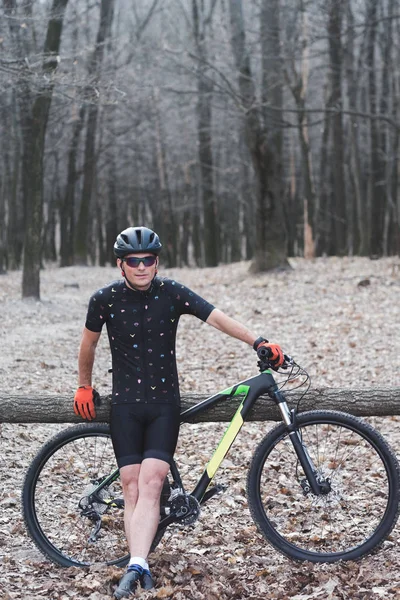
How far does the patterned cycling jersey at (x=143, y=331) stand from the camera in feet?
14.3

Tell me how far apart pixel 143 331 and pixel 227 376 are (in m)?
6.08

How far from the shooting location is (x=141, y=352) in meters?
4.37

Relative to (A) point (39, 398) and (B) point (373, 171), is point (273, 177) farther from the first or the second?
(A) point (39, 398)

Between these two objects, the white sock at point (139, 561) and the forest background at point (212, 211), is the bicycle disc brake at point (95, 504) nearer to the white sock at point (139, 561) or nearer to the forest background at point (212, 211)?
the forest background at point (212, 211)

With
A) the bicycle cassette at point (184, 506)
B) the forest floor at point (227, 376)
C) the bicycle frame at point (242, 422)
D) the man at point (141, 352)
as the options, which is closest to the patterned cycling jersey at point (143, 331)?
the man at point (141, 352)

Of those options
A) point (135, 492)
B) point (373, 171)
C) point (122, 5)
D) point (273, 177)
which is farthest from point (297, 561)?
point (122, 5)

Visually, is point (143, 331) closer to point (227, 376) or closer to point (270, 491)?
point (270, 491)

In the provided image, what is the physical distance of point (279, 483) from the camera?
15.6 ft

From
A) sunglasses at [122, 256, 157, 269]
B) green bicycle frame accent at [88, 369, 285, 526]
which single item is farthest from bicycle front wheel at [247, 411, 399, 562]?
sunglasses at [122, 256, 157, 269]

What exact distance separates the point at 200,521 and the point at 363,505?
1253mm

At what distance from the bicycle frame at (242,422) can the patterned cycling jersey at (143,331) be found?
0.26 metres

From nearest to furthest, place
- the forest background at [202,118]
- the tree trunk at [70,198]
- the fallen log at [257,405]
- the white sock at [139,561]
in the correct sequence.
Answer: the white sock at [139,561], the fallen log at [257,405], the forest background at [202,118], the tree trunk at [70,198]

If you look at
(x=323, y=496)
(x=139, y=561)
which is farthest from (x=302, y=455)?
(x=139, y=561)

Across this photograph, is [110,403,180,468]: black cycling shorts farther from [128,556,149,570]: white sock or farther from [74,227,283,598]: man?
[128,556,149,570]: white sock
